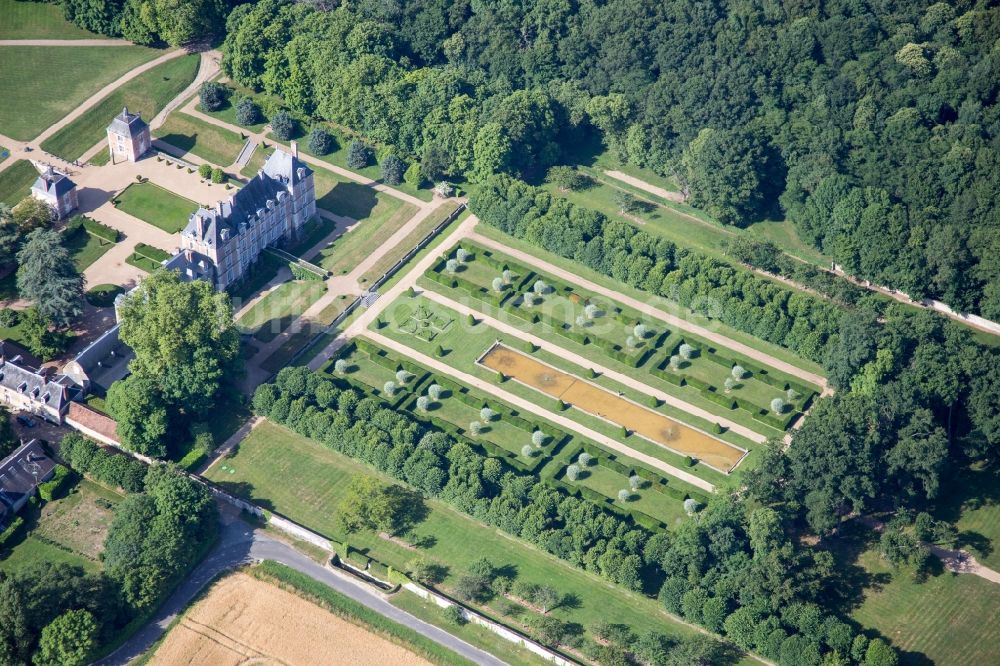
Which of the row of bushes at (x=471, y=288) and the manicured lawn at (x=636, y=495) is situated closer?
the manicured lawn at (x=636, y=495)

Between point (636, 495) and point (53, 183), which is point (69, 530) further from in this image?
point (636, 495)

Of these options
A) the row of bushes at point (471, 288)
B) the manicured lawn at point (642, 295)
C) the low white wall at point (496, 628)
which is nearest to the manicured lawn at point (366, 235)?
the row of bushes at point (471, 288)

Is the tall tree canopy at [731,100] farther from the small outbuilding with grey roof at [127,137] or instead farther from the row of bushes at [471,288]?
the row of bushes at [471,288]

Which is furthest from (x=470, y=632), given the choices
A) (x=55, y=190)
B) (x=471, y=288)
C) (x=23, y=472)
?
(x=55, y=190)

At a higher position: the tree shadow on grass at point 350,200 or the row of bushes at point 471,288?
the tree shadow on grass at point 350,200

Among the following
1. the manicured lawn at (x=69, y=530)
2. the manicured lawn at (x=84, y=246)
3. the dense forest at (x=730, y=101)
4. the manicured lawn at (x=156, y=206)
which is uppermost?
the dense forest at (x=730, y=101)

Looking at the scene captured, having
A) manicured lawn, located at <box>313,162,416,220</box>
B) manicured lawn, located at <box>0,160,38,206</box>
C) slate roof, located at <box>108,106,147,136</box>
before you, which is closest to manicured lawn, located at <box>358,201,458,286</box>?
manicured lawn, located at <box>313,162,416,220</box>
